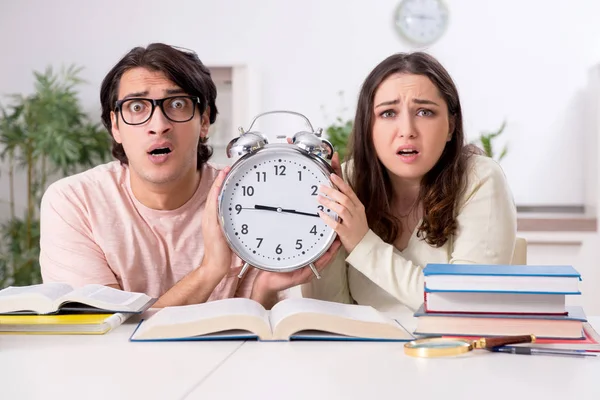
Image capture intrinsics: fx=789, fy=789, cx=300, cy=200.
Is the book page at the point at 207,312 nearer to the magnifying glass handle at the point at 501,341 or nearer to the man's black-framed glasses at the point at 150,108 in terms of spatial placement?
the magnifying glass handle at the point at 501,341

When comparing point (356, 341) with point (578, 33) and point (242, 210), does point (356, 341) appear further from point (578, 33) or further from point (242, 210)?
point (578, 33)

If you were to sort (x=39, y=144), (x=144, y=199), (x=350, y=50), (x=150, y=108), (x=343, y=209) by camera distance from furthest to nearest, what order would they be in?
(x=350, y=50) < (x=39, y=144) < (x=144, y=199) < (x=150, y=108) < (x=343, y=209)

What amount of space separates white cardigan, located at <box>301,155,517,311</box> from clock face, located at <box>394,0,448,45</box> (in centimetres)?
324

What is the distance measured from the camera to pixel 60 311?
5.24 feet

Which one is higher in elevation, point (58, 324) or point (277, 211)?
point (277, 211)

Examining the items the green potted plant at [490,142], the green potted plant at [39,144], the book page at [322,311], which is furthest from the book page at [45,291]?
the green potted plant at [39,144]

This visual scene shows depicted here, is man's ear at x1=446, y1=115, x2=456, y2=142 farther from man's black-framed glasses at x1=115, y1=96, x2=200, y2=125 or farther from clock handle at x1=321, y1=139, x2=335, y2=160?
man's black-framed glasses at x1=115, y1=96, x2=200, y2=125

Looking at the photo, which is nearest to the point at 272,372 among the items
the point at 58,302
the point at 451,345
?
the point at 451,345

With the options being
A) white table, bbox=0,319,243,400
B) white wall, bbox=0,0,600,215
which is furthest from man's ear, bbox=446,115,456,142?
white wall, bbox=0,0,600,215

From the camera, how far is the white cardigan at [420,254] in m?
1.86

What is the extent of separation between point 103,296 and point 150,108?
680mm

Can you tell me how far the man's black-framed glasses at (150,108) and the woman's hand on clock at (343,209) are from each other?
57 centimetres

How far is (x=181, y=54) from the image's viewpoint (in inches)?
89.3

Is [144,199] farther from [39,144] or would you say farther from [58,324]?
[39,144]
